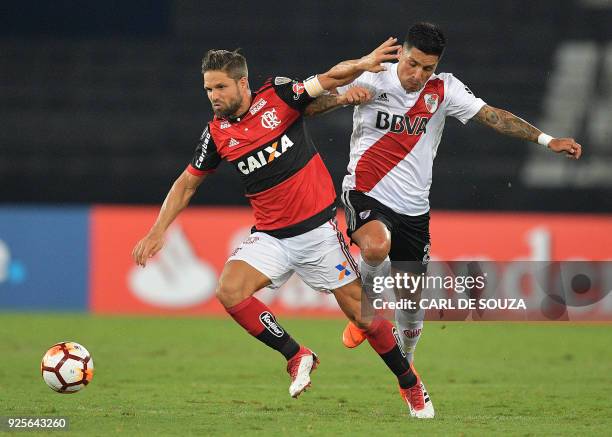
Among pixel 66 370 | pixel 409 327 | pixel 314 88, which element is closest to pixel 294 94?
Answer: pixel 314 88

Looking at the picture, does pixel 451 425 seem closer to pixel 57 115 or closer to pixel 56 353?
pixel 56 353

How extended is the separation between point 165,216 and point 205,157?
411 millimetres

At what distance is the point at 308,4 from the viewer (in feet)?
46.1

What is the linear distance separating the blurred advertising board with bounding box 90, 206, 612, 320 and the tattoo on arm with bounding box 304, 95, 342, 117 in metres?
5.55

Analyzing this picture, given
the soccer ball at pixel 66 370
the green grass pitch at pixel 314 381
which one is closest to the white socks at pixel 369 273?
the green grass pitch at pixel 314 381

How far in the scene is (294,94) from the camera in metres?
6.43

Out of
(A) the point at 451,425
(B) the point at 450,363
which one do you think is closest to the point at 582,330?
(B) the point at 450,363

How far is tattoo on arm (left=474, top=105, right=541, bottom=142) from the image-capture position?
6715mm

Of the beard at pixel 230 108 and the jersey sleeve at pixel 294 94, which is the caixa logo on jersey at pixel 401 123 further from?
the beard at pixel 230 108

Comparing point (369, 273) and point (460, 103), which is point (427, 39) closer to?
point (460, 103)

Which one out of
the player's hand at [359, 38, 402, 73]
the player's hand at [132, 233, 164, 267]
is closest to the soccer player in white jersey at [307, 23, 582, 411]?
the player's hand at [359, 38, 402, 73]

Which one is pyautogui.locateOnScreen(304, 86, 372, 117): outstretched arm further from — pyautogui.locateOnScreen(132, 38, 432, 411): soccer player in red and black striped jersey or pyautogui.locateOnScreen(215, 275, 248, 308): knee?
pyautogui.locateOnScreen(215, 275, 248, 308): knee

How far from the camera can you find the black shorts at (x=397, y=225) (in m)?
6.82

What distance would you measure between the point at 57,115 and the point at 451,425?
351 inches
